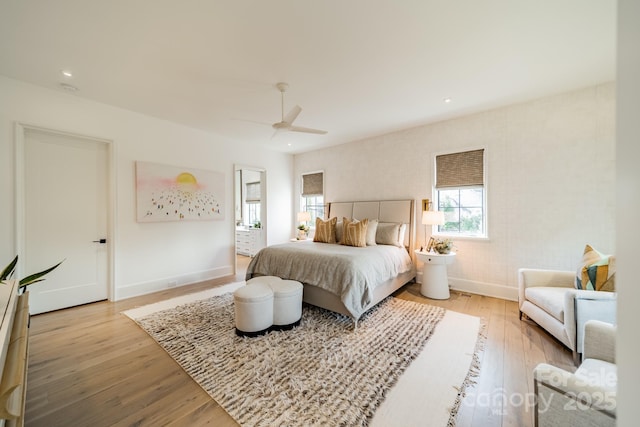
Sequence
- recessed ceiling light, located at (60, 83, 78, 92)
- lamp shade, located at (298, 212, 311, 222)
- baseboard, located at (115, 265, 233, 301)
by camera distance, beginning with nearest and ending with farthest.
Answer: recessed ceiling light, located at (60, 83, 78, 92) → baseboard, located at (115, 265, 233, 301) → lamp shade, located at (298, 212, 311, 222)

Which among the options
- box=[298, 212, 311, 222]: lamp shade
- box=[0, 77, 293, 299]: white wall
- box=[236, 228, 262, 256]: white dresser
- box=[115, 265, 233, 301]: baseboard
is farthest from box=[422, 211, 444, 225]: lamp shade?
box=[236, 228, 262, 256]: white dresser

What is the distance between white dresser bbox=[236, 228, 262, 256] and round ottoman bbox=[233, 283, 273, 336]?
12.9 feet

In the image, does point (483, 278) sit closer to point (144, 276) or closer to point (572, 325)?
point (572, 325)

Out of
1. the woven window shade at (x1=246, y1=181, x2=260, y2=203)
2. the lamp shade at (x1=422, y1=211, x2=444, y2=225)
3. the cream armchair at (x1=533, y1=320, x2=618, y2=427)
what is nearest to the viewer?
the cream armchair at (x1=533, y1=320, x2=618, y2=427)

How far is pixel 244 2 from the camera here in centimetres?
178

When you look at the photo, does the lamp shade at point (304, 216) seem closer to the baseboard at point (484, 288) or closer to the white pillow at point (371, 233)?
the white pillow at point (371, 233)

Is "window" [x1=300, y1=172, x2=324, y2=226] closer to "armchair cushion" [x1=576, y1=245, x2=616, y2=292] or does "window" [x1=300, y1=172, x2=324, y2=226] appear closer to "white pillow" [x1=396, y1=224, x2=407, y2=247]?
"white pillow" [x1=396, y1=224, x2=407, y2=247]

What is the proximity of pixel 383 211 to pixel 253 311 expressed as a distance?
300 centimetres

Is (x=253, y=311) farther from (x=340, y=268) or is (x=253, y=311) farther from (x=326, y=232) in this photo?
(x=326, y=232)

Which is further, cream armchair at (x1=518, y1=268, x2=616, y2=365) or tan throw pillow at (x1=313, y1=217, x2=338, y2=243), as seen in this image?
tan throw pillow at (x1=313, y1=217, x2=338, y2=243)

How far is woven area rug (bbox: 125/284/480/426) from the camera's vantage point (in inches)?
63.1

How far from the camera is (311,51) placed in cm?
230

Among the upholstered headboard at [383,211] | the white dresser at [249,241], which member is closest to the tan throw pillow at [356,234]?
the upholstered headboard at [383,211]

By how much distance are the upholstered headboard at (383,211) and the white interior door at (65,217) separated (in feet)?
12.8
